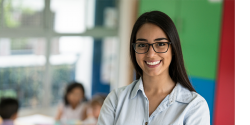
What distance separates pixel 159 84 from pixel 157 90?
29 mm

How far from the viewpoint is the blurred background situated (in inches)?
129

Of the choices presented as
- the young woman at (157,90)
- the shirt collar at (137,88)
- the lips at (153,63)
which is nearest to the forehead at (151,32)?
the young woman at (157,90)

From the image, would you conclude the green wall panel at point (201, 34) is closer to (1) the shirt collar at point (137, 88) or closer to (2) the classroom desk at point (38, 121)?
(2) the classroom desk at point (38, 121)

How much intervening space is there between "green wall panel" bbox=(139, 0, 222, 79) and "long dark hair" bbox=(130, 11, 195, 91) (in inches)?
79.7

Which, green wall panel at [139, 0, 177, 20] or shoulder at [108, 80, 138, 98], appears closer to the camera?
shoulder at [108, 80, 138, 98]

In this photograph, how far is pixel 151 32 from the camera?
1.22 meters

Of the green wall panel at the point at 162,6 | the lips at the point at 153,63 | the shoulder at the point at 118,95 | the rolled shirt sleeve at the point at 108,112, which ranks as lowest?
the rolled shirt sleeve at the point at 108,112

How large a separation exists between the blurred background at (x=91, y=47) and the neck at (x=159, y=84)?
5.57 ft

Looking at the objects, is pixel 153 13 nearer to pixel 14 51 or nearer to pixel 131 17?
pixel 14 51

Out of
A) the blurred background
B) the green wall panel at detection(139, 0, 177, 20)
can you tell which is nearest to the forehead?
the blurred background

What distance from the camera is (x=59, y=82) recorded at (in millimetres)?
4379

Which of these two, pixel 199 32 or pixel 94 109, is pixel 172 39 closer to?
pixel 94 109

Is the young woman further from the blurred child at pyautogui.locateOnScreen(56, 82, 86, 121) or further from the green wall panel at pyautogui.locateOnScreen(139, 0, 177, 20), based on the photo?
the green wall panel at pyautogui.locateOnScreen(139, 0, 177, 20)

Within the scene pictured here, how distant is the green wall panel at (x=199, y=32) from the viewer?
3.35m
